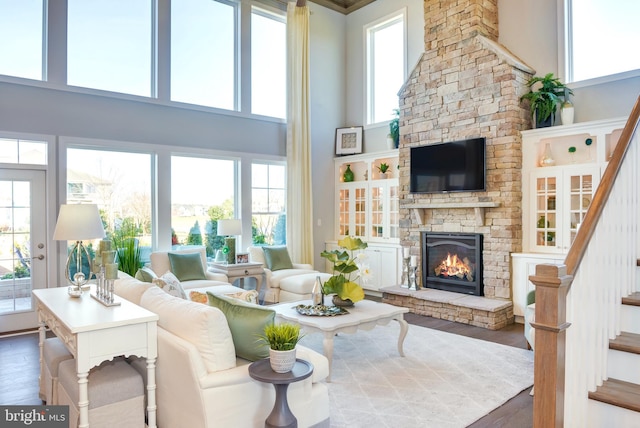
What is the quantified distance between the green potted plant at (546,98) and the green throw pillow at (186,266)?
476 cm

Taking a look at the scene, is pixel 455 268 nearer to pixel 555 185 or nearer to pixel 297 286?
pixel 555 185

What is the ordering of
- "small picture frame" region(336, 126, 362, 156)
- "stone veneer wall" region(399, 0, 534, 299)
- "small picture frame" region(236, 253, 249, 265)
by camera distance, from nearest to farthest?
"stone veneer wall" region(399, 0, 534, 299) < "small picture frame" region(236, 253, 249, 265) < "small picture frame" region(336, 126, 362, 156)

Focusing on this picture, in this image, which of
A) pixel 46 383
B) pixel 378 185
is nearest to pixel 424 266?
pixel 378 185

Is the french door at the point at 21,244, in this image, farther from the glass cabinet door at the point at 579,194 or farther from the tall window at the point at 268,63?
the glass cabinet door at the point at 579,194

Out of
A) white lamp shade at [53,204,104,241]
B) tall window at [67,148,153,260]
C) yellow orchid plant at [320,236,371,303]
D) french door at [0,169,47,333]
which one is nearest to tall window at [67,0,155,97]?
Answer: tall window at [67,148,153,260]

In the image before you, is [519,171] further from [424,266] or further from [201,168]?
[201,168]

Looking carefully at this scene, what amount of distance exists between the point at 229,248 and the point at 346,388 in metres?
3.46

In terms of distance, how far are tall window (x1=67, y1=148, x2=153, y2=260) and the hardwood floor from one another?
1629mm

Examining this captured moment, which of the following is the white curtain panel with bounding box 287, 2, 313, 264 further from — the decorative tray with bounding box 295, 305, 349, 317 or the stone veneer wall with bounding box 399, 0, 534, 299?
the decorative tray with bounding box 295, 305, 349, 317

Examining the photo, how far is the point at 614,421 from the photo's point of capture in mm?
2035

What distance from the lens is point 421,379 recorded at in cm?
357

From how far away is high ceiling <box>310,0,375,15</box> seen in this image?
7.92 m

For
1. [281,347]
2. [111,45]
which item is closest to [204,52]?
[111,45]

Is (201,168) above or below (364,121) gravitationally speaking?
below
